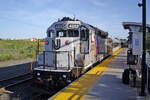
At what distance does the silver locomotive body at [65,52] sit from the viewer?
7402 mm

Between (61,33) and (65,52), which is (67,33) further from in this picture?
(65,52)

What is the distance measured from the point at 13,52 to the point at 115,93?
2381cm

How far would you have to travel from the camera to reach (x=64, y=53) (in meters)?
8.18

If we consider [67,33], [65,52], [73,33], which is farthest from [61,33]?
[65,52]

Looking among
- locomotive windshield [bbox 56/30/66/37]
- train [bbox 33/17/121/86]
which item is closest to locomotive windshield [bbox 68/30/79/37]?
train [bbox 33/17/121/86]

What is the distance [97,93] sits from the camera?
235 inches

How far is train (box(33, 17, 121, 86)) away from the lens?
730 cm

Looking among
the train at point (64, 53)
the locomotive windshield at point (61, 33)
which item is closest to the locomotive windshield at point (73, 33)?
the train at point (64, 53)

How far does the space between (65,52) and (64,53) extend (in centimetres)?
8

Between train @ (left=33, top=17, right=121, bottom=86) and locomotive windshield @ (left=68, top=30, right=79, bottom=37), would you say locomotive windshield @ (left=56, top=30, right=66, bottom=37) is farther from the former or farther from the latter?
locomotive windshield @ (left=68, top=30, right=79, bottom=37)

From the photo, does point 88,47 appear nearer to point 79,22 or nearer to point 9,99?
point 79,22

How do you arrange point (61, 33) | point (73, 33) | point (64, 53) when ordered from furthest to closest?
point (61, 33) → point (73, 33) → point (64, 53)

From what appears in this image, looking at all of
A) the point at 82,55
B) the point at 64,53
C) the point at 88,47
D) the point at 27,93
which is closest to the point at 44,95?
the point at 27,93

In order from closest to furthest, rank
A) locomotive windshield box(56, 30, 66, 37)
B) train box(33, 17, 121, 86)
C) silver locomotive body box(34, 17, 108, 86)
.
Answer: train box(33, 17, 121, 86), silver locomotive body box(34, 17, 108, 86), locomotive windshield box(56, 30, 66, 37)
